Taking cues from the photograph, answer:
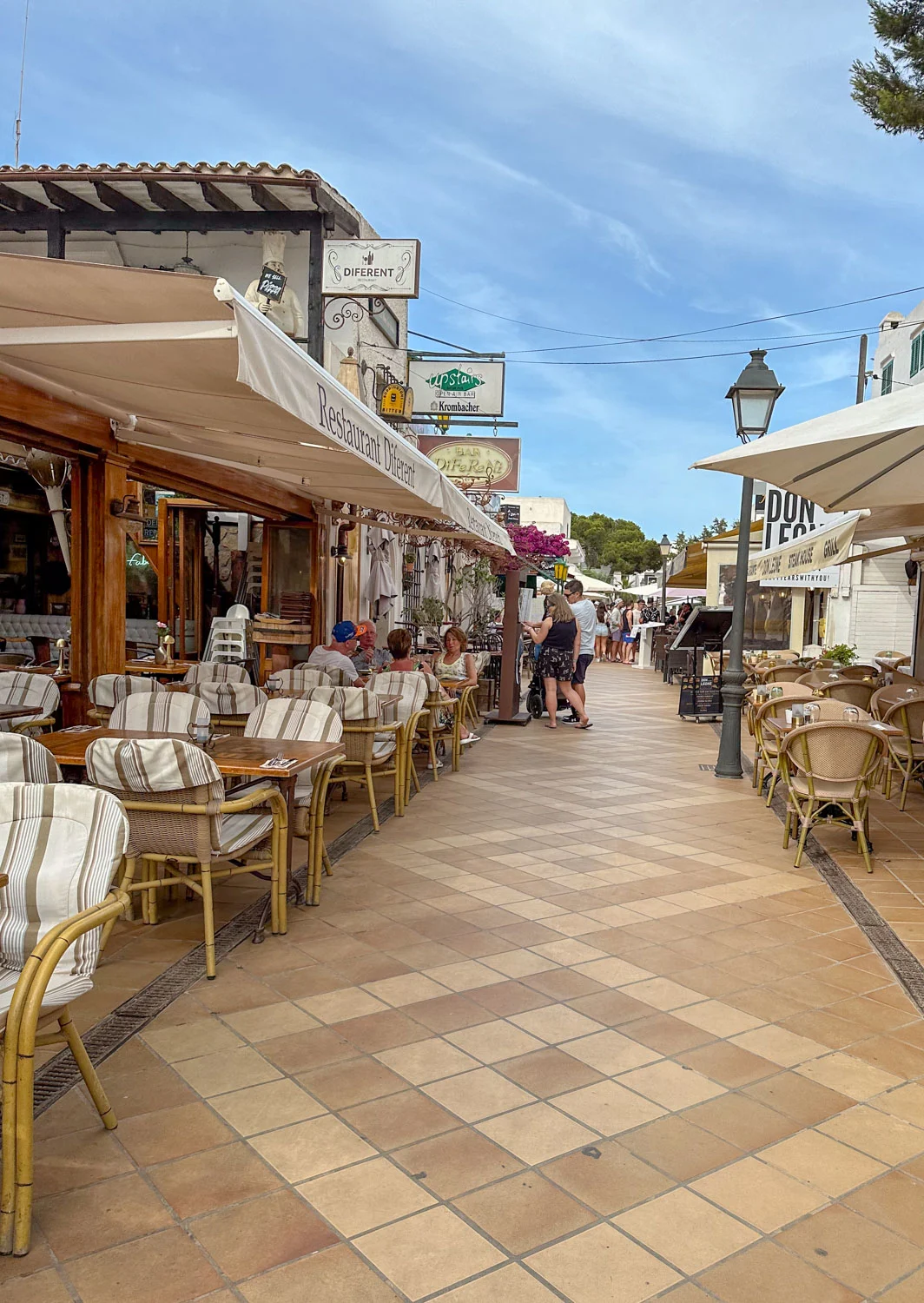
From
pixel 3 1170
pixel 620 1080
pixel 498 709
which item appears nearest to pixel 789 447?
pixel 620 1080

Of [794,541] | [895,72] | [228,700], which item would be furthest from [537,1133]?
[895,72]

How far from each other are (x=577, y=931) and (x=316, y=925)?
3.77ft

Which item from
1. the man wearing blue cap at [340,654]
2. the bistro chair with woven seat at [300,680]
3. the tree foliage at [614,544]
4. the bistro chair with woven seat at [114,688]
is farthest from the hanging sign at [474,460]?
the tree foliage at [614,544]

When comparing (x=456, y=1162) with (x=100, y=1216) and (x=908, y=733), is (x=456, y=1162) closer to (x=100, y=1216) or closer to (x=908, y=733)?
(x=100, y=1216)

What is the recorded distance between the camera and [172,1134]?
8.44 ft

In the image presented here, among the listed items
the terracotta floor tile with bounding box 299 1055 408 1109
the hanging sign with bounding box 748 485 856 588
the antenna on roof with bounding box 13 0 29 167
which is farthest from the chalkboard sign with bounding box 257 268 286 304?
the terracotta floor tile with bounding box 299 1055 408 1109

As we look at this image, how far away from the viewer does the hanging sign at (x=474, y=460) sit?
13953mm

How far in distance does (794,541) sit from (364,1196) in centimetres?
849

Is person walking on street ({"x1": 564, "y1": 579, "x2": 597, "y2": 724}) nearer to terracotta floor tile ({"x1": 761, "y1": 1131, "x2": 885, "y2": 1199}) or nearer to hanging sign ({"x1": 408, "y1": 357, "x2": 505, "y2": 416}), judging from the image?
hanging sign ({"x1": 408, "y1": 357, "x2": 505, "y2": 416})

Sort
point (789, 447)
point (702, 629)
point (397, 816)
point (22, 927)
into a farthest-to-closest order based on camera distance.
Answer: point (702, 629)
point (397, 816)
point (789, 447)
point (22, 927)

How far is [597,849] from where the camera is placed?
5836 mm

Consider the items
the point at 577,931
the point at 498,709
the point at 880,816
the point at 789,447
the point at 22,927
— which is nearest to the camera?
the point at 22,927

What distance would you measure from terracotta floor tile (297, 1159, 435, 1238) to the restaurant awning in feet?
7.39

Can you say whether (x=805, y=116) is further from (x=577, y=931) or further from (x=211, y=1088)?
(x=211, y=1088)
